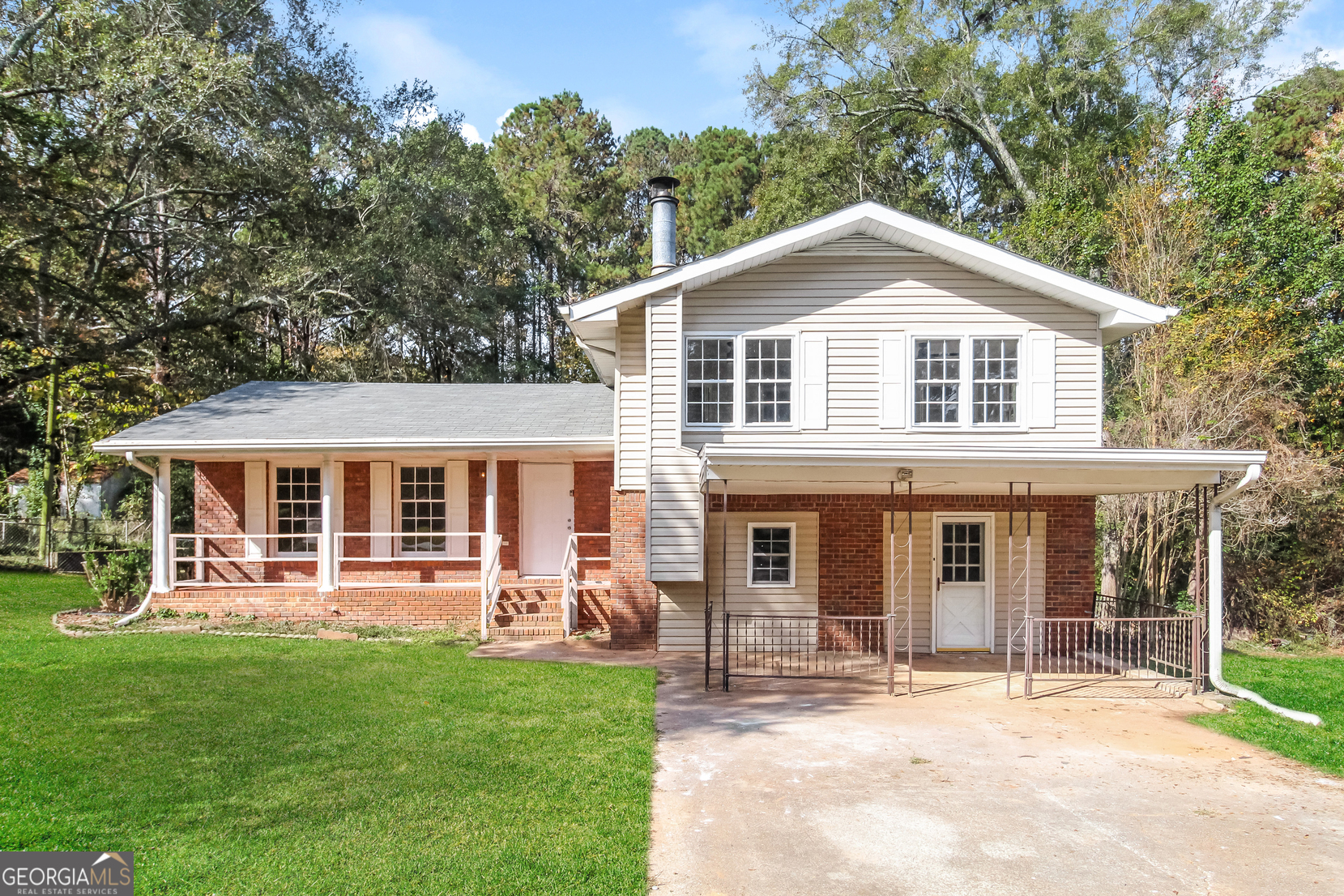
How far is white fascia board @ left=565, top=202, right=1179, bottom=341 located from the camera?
11609mm

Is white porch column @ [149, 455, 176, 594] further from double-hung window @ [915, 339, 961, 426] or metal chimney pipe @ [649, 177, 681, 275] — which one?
double-hung window @ [915, 339, 961, 426]

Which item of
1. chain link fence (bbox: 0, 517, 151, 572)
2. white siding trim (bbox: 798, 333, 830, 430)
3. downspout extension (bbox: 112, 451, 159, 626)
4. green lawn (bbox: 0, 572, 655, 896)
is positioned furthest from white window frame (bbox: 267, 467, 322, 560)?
white siding trim (bbox: 798, 333, 830, 430)

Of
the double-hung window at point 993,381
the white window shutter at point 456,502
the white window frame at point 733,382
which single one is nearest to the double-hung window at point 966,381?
the double-hung window at point 993,381

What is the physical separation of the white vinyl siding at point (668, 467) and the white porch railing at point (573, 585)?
1535mm

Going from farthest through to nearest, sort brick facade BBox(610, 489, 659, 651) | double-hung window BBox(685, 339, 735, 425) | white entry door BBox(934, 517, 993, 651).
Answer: white entry door BBox(934, 517, 993, 651), brick facade BBox(610, 489, 659, 651), double-hung window BBox(685, 339, 735, 425)

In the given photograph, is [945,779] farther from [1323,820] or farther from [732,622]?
[732,622]

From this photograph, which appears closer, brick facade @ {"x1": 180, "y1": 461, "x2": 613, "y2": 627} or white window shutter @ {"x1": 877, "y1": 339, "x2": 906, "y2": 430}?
white window shutter @ {"x1": 877, "y1": 339, "x2": 906, "y2": 430}

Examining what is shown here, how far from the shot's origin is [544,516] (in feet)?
50.0

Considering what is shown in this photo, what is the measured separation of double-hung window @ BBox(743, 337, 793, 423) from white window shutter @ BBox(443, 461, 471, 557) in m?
5.87

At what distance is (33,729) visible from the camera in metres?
7.13

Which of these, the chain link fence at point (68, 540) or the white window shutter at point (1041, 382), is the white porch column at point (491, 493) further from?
the chain link fence at point (68, 540)

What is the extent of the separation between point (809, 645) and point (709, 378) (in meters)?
4.00

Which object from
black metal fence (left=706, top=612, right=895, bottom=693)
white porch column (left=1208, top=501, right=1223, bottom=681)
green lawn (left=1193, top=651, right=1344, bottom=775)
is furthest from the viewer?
black metal fence (left=706, top=612, right=895, bottom=693)

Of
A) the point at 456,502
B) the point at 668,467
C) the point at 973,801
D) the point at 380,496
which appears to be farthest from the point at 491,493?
the point at 973,801
